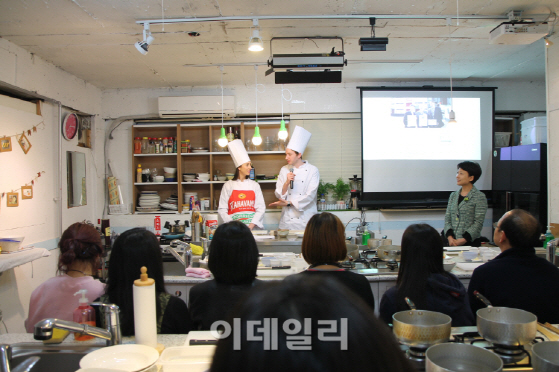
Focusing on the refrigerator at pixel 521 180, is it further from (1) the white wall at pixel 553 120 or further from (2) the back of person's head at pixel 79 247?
(2) the back of person's head at pixel 79 247

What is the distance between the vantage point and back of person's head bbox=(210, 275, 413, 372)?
16.4 inches

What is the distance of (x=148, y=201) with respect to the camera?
5684 millimetres

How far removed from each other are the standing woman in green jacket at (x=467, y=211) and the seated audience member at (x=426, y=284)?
6.81 feet

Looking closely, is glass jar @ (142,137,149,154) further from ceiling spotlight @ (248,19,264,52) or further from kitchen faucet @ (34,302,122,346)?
kitchen faucet @ (34,302,122,346)

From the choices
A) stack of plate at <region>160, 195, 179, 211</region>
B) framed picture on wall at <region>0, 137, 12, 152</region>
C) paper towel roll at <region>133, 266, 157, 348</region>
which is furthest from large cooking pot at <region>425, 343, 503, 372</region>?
stack of plate at <region>160, 195, 179, 211</region>

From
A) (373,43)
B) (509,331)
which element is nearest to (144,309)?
(509,331)

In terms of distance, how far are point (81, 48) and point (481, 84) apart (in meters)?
5.35

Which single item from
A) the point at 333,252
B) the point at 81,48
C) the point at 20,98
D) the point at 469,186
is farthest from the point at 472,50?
the point at 20,98

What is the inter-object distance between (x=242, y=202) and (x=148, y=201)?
174 centimetres

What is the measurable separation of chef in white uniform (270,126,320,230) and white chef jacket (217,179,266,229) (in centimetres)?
37

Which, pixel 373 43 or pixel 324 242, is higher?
pixel 373 43

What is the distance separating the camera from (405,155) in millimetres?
5602

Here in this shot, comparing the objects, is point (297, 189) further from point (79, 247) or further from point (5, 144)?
point (79, 247)

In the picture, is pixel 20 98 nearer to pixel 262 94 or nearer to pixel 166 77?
pixel 166 77
